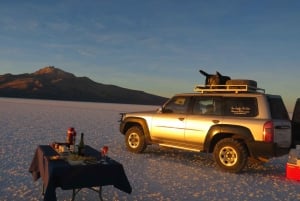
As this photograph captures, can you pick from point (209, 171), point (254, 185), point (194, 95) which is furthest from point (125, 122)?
point (254, 185)

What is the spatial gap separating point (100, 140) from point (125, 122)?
9.15ft

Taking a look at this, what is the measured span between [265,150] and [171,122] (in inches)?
107

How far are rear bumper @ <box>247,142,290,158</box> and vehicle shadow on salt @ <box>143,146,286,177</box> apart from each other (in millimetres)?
794

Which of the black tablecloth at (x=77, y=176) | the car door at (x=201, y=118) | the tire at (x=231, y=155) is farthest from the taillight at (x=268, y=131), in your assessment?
the black tablecloth at (x=77, y=176)

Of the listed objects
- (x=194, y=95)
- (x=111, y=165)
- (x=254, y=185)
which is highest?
(x=194, y=95)

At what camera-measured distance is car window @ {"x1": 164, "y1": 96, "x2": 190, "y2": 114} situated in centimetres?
977

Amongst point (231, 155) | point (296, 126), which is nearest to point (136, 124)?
point (231, 155)

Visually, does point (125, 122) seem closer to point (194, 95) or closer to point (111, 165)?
point (194, 95)

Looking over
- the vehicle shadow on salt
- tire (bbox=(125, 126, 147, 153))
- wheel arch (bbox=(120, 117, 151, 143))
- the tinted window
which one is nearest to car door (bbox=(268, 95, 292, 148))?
the tinted window

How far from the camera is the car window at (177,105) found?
32.1 ft

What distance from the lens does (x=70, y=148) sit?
5887mm

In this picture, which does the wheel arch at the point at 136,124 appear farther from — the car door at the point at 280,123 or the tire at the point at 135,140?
the car door at the point at 280,123

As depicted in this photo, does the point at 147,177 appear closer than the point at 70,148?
No

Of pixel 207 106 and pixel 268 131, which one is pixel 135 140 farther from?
pixel 268 131
